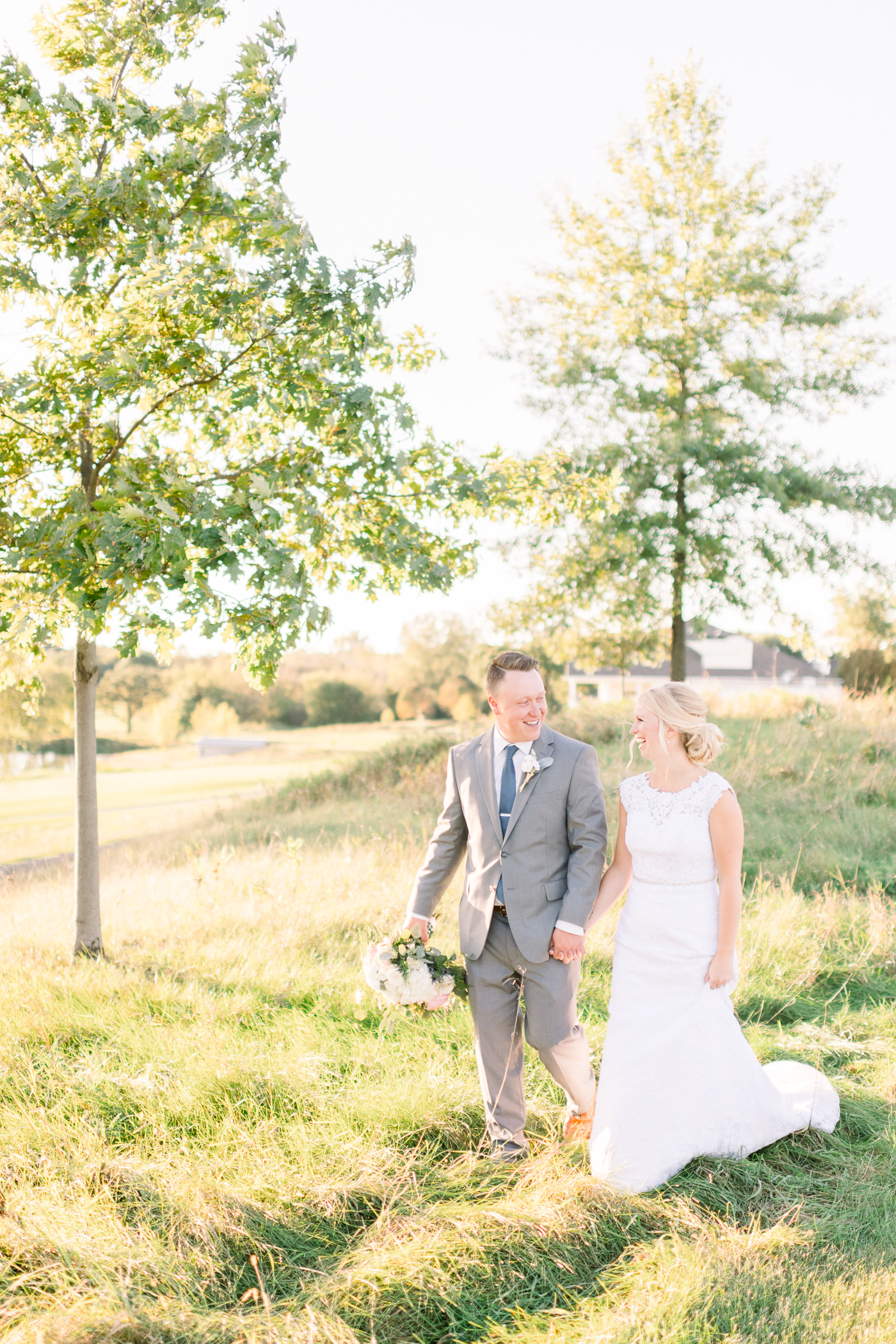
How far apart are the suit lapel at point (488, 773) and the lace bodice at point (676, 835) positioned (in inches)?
24.3

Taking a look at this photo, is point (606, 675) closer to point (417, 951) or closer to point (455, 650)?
point (455, 650)

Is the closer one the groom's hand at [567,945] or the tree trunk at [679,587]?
the groom's hand at [567,945]

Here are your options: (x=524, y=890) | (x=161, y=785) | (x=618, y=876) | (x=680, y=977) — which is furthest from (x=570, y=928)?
(x=161, y=785)

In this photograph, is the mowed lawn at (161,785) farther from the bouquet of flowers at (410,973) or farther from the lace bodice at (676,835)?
the lace bodice at (676,835)

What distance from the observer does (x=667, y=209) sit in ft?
55.3

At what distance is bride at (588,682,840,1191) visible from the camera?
12.7 feet

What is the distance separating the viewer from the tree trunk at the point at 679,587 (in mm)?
16281

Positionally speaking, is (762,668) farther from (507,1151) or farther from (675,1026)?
(507,1151)

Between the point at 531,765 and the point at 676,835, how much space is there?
0.71 m

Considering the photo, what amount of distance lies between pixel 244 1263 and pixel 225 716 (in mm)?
40831

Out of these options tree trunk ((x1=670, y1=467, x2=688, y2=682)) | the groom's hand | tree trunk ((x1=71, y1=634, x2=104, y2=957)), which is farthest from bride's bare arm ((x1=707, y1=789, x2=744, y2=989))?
tree trunk ((x1=670, y1=467, x2=688, y2=682))

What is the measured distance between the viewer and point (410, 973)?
407 cm

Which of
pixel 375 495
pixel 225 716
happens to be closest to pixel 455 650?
pixel 225 716

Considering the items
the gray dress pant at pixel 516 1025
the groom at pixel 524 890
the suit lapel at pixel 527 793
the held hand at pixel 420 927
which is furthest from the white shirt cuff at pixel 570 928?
the held hand at pixel 420 927
